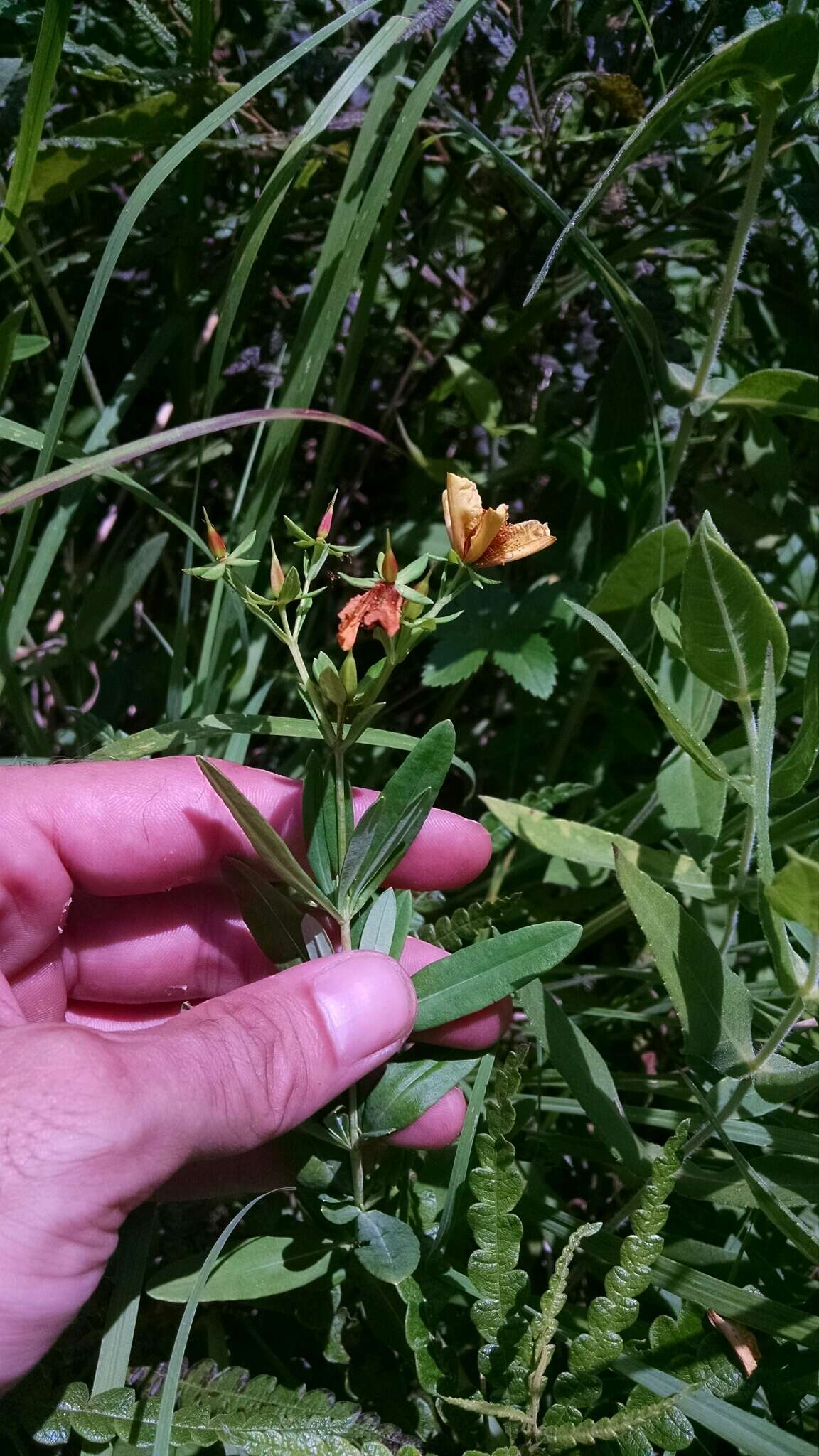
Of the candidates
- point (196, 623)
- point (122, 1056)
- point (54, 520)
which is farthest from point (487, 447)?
point (122, 1056)

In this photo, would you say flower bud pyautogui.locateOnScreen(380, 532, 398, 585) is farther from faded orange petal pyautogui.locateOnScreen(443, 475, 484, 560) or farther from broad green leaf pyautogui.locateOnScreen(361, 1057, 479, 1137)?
broad green leaf pyautogui.locateOnScreen(361, 1057, 479, 1137)

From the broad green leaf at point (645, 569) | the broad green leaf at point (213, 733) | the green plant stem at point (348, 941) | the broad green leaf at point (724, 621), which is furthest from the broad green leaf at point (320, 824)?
the broad green leaf at point (645, 569)

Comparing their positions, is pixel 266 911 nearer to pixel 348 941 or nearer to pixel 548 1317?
pixel 348 941

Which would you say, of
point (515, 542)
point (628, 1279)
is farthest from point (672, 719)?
point (628, 1279)

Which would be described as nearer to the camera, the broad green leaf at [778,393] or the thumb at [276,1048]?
the thumb at [276,1048]

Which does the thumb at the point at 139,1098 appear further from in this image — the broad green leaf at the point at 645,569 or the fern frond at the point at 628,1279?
the broad green leaf at the point at 645,569

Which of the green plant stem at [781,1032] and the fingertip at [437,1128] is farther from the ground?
the green plant stem at [781,1032]
